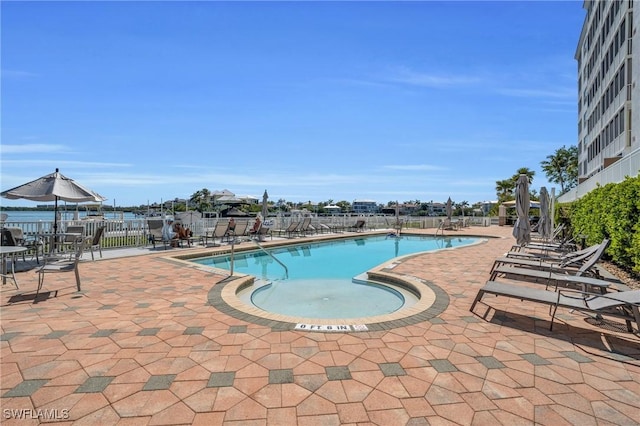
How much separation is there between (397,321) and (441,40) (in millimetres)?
10076

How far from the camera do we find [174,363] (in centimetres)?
270

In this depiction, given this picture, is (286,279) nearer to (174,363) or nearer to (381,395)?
(174,363)

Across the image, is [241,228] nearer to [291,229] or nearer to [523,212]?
[291,229]

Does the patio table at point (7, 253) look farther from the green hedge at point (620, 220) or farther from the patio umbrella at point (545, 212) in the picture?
the patio umbrella at point (545, 212)

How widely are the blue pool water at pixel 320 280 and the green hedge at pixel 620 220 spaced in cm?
451

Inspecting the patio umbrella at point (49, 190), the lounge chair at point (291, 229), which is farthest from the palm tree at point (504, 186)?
the patio umbrella at point (49, 190)

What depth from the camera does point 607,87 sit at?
21.4 meters

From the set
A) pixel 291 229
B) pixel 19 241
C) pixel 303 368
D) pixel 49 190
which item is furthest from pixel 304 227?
pixel 303 368

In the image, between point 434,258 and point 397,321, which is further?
point 434,258

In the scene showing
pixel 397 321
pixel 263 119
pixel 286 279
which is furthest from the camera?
pixel 263 119

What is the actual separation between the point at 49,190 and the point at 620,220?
12020 millimetres

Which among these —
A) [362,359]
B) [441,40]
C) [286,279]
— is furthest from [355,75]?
[362,359]

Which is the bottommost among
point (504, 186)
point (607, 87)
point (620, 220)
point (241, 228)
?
point (241, 228)

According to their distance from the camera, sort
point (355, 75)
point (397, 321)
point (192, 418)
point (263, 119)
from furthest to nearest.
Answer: point (263, 119) → point (355, 75) → point (397, 321) → point (192, 418)
